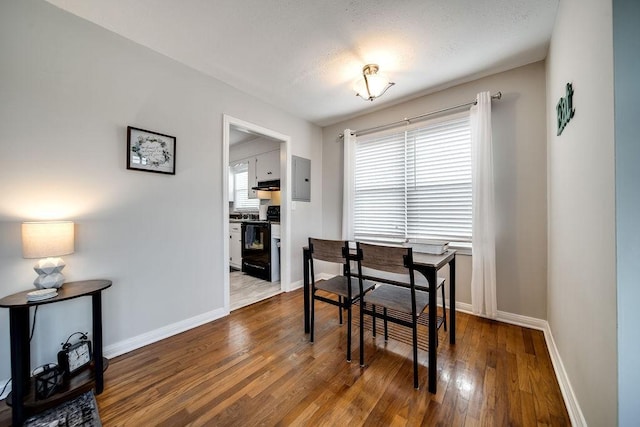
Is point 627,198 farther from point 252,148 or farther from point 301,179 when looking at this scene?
point 252,148

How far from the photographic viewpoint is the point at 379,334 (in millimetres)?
2217

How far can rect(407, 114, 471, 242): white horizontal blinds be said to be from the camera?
2.65 meters

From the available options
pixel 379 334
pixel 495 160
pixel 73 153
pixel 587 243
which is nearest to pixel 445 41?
pixel 495 160

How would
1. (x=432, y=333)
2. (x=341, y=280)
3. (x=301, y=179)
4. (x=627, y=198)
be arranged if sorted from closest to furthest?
1. (x=627, y=198)
2. (x=432, y=333)
3. (x=341, y=280)
4. (x=301, y=179)

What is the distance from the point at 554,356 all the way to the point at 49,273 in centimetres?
351

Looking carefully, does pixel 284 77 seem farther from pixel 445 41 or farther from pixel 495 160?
pixel 495 160

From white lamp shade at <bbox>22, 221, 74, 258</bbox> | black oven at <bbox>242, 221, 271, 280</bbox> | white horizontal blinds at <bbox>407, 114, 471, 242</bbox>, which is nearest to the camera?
white lamp shade at <bbox>22, 221, 74, 258</bbox>

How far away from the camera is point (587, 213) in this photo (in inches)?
46.3

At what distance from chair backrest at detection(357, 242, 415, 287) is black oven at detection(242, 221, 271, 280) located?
240cm

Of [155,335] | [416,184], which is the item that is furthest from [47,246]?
[416,184]

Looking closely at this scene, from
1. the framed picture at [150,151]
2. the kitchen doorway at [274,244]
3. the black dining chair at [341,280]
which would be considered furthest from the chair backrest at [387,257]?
the framed picture at [150,151]

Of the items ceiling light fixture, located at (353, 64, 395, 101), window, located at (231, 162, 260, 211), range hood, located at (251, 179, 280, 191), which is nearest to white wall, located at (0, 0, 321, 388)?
ceiling light fixture, located at (353, 64, 395, 101)

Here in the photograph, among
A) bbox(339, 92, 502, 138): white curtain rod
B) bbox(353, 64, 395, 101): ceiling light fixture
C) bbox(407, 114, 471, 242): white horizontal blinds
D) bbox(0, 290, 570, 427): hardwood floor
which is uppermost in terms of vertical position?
bbox(353, 64, 395, 101): ceiling light fixture

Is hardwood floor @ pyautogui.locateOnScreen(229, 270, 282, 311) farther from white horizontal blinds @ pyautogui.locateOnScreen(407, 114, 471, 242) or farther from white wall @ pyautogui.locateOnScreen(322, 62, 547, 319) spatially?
white wall @ pyautogui.locateOnScreen(322, 62, 547, 319)
